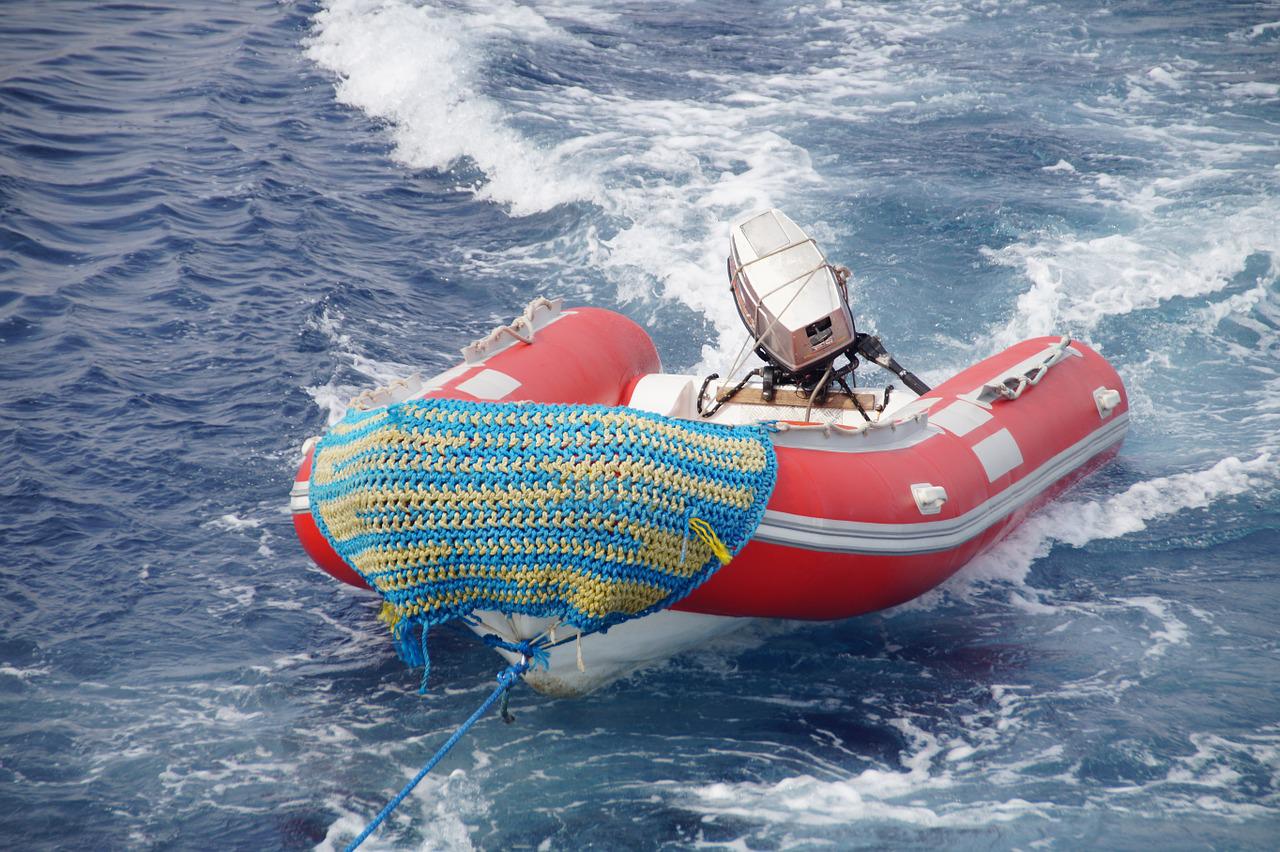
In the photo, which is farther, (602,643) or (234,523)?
(234,523)

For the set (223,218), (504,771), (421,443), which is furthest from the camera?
(223,218)

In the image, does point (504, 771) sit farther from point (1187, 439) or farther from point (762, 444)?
point (1187, 439)

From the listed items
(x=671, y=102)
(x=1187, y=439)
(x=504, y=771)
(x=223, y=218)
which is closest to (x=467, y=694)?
(x=504, y=771)

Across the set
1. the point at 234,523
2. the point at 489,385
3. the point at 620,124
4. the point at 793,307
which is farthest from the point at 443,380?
the point at 620,124

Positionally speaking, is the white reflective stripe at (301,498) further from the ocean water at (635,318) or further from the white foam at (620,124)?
the white foam at (620,124)

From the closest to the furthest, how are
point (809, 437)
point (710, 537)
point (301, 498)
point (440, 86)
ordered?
point (710, 537)
point (301, 498)
point (809, 437)
point (440, 86)

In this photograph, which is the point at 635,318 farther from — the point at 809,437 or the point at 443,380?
the point at 809,437

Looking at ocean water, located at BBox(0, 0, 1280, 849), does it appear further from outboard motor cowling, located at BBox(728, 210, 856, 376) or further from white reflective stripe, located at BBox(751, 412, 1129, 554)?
outboard motor cowling, located at BBox(728, 210, 856, 376)

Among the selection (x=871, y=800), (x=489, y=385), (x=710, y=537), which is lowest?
(x=871, y=800)
